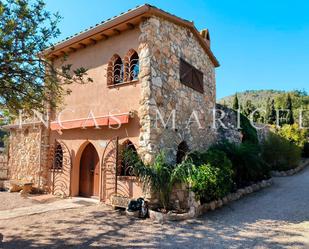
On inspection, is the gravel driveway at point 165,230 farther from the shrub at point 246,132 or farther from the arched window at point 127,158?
the shrub at point 246,132

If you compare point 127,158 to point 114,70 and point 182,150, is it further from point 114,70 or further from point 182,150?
point 114,70

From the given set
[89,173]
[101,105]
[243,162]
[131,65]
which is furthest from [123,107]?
[243,162]

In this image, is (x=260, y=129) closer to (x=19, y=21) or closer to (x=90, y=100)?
(x=90, y=100)

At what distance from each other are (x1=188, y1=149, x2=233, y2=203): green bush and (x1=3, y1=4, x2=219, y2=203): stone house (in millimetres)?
1150

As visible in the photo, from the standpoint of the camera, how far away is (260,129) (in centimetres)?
2258

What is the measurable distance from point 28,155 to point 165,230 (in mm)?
10128

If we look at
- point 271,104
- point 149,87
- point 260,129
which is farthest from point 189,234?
point 271,104

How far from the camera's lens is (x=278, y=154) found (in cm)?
1994

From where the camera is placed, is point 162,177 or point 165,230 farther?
point 162,177

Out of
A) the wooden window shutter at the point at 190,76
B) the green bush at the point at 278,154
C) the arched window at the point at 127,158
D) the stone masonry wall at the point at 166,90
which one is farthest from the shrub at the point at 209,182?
the green bush at the point at 278,154

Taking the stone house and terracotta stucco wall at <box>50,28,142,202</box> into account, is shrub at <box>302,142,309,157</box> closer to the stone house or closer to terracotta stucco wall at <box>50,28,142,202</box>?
the stone house

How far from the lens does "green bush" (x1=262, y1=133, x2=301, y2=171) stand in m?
20.0

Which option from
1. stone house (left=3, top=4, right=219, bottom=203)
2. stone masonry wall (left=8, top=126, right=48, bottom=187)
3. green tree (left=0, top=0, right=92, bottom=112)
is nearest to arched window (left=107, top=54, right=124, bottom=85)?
stone house (left=3, top=4, right=219, bottom=203)

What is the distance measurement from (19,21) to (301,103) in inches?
2009
